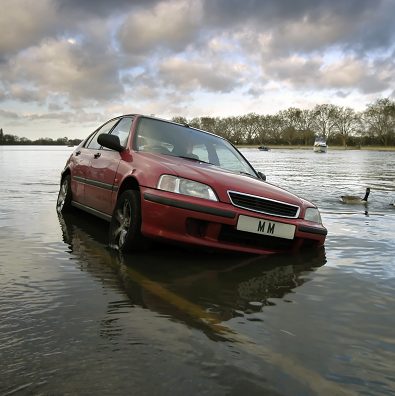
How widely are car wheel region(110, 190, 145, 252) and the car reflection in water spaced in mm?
107

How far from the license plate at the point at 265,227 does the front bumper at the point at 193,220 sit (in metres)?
0.04

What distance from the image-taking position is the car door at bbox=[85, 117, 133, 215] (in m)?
5.21

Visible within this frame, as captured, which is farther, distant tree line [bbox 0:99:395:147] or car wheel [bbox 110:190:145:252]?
distant tree line [bbox 0:99:395:147]

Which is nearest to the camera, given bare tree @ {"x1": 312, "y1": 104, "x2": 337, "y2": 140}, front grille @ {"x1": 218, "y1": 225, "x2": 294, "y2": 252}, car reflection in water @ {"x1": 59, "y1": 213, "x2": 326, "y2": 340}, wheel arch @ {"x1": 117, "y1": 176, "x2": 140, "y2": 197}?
car reflection in water @ {"x1": 59, "y1": 213, "x2": 326, "y2": 340}

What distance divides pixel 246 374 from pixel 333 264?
2566 millimetres

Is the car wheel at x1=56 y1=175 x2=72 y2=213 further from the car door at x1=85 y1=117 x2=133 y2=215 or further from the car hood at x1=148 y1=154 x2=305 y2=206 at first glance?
the car hood at x1=148 y1=154 x2=305 y2=206

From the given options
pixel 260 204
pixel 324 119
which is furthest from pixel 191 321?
pixel 324 119

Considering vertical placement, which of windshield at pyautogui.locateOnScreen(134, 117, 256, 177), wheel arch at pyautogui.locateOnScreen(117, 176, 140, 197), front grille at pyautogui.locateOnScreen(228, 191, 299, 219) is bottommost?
front grille at pyautogui.locateOnScreen(228, 191, 299, 219)

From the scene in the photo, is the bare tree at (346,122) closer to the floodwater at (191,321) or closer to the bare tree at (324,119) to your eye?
the bare tree at (324,119)

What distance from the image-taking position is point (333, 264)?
14.6 feet

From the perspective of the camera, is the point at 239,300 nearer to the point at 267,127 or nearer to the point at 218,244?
the point at 218,244

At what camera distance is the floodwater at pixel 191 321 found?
2064mm

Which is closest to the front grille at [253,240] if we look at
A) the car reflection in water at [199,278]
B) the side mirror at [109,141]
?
the car reflection in water at [199,278]

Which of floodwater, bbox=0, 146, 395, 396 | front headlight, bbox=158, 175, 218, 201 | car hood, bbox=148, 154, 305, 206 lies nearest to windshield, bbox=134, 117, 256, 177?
car hood, bbox=148, 154, 305, 206
